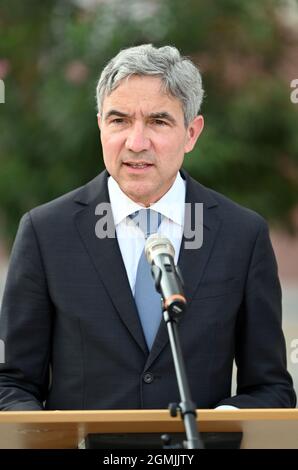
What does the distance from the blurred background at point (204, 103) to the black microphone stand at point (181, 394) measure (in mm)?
5942

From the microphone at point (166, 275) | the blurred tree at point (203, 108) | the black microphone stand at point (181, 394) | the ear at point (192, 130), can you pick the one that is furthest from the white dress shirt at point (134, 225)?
the blurred tree at point (203, 108)

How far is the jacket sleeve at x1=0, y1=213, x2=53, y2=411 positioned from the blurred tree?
16.3 ft

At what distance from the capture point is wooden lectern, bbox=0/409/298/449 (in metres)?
2.67

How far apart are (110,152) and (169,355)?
70cm

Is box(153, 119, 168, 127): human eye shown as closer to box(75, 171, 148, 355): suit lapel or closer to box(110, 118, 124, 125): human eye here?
box(110, 118, 124, 125): human eye

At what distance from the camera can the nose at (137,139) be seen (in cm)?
351

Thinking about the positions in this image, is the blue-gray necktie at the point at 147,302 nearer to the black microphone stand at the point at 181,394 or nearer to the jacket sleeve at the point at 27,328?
the jacket sleeve at the point at 27,328

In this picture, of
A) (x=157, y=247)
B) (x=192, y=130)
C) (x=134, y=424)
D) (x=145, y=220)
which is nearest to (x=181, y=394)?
(x=134, y=424)

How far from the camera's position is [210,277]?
3707 mm

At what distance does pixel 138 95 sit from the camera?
3537 millimetres

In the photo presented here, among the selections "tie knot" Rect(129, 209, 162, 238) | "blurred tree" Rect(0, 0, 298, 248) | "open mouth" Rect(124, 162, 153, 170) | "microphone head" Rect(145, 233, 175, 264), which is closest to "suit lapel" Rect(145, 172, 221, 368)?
"tie knot" Rect(129, 209, 162, 238)
